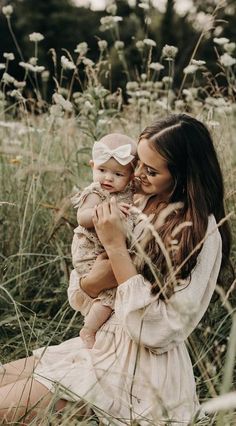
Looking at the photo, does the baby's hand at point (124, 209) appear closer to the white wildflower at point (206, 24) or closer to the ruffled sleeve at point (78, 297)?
the ruffled sleeve at point (78, 297)

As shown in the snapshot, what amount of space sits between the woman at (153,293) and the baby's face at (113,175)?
0.08 meters

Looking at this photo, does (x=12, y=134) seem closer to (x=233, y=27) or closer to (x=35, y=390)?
(x=35, y=390)

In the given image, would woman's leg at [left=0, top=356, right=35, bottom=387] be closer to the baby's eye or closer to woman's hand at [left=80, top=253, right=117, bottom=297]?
woman's hand at [left=80, top=253, right=117, bottom=297]

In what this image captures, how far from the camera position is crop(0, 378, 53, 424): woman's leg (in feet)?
7.28

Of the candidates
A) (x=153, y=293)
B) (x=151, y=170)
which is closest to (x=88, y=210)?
(x=151, y=170)

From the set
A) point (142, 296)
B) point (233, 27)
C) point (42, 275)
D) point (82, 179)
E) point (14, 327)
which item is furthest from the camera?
point (233, 27)

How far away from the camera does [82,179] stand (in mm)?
3912

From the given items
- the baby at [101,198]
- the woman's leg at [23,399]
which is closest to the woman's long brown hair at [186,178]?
the baby at [101,198]

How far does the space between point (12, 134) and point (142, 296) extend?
104 inches

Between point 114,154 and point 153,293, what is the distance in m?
0.46

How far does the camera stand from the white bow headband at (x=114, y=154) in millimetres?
2389

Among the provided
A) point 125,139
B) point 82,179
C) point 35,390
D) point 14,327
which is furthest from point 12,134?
point 35,390

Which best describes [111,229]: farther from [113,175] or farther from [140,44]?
[140,44]

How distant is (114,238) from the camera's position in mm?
2314
